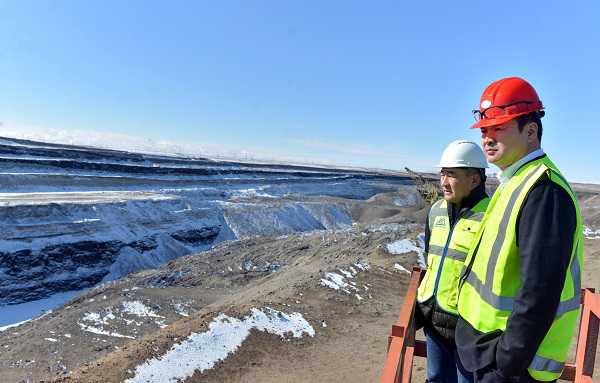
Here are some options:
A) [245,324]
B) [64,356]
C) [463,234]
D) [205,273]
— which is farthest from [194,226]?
[463,234]

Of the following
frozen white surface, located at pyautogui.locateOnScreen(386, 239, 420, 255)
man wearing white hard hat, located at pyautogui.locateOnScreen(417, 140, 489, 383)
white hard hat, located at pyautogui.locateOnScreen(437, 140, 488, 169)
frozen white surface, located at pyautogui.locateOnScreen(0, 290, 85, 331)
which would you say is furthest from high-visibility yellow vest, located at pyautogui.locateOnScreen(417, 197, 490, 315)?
frozen white surface, located at pyautogui.locateOnScreen(0, 290, 85, 331)

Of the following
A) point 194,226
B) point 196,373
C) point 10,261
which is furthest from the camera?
point 194,226

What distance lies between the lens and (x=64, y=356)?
9.85 m

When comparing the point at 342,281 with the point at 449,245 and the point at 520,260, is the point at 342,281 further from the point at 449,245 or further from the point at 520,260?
the point at 520,260

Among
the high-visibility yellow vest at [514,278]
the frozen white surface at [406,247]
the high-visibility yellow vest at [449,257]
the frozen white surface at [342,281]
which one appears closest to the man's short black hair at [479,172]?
the high-visibility yellow vest at [449,257]

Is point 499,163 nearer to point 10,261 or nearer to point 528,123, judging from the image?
point 528,123

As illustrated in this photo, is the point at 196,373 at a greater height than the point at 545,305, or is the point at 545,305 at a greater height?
the point at 545,305

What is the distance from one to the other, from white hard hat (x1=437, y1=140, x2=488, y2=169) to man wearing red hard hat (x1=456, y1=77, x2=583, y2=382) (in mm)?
1009

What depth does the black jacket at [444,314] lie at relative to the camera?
2.84 metres

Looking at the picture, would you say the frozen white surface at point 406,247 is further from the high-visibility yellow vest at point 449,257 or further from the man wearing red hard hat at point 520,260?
the man wearing red hard hat at point 520,260

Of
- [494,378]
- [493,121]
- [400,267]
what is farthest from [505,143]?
[400,267]

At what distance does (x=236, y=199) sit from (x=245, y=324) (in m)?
27.8

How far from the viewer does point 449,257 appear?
2.87 meters

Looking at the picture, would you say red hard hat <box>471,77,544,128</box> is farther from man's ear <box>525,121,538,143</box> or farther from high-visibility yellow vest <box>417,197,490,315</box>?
high-visibility yellow vest <box>417,197,490,315</box>
